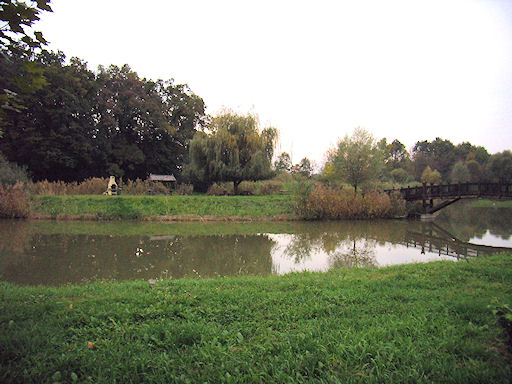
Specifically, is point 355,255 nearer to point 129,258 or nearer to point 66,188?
point 129,258

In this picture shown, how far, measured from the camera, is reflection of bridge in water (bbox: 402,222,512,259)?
1121 centimetres

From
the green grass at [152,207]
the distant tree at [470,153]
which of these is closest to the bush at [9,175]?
the green grass at [152,207]

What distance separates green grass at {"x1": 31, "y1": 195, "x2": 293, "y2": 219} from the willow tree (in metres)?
3.54

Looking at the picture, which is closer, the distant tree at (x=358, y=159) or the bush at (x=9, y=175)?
the bush at (x=9, y=175)

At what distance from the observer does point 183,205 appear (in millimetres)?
20500

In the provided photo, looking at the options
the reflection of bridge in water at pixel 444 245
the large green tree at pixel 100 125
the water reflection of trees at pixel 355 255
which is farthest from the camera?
the large green tree at pixel 100 125

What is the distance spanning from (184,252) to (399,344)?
319 inches

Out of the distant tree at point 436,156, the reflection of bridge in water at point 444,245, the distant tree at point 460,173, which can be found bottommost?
the reflection of bridge in water at point 444,245

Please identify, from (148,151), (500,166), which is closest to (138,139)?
(148,151)

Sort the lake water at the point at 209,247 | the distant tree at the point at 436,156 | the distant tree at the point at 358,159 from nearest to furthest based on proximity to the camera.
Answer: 1. the lake water at the point at 209,247
2. the distant tree at the point at 358,159
3. the distant tree at the point at 436,156

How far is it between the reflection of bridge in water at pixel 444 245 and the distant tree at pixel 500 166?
29946 millimetres

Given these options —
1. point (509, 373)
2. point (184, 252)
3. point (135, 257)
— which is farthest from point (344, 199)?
point (509, 373)

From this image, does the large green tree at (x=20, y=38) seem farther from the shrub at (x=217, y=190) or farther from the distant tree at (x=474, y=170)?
the distant tree at (x=474, y=170)

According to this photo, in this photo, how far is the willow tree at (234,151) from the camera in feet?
80.8
